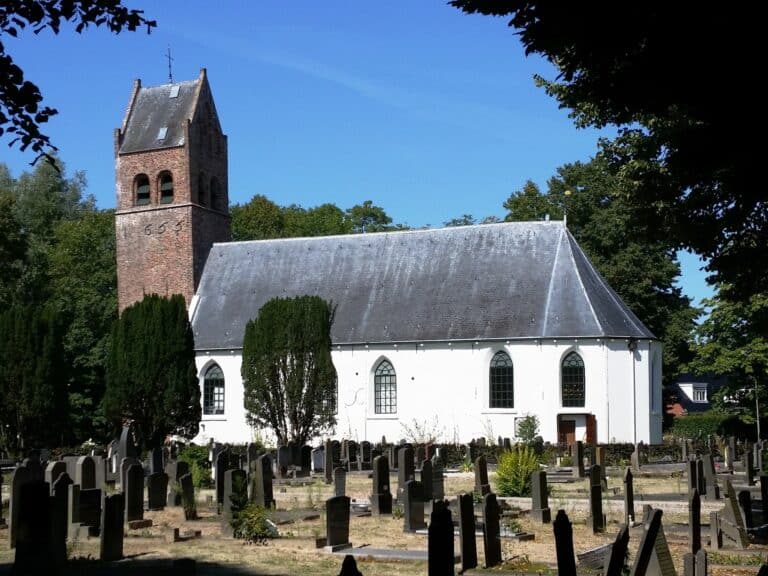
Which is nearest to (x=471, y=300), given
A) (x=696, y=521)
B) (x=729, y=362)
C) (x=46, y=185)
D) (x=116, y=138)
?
(x=729, y=362)

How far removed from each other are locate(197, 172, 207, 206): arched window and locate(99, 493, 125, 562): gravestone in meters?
31.5

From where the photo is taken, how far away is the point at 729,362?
4003cm

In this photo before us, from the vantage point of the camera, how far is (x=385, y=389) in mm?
39750

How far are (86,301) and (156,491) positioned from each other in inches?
1168

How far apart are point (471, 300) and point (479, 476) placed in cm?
1908

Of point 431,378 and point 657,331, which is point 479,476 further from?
point 657,331

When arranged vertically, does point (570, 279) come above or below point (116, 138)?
below

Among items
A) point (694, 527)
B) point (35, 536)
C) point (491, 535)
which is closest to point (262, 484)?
point (491, 535)

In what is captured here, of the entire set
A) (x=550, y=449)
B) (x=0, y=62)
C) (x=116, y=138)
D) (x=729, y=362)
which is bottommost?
(x=550, y=449)

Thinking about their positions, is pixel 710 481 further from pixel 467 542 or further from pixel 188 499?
pixel 188 499

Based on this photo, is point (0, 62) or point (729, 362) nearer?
point (0, 62)

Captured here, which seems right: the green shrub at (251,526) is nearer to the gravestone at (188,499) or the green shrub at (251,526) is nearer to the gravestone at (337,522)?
the gravestone at (337,522)

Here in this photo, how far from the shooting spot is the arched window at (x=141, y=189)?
4441 cm

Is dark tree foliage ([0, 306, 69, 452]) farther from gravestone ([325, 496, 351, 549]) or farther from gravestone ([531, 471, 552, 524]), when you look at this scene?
gravestone ([325, 496, 351, 549])
